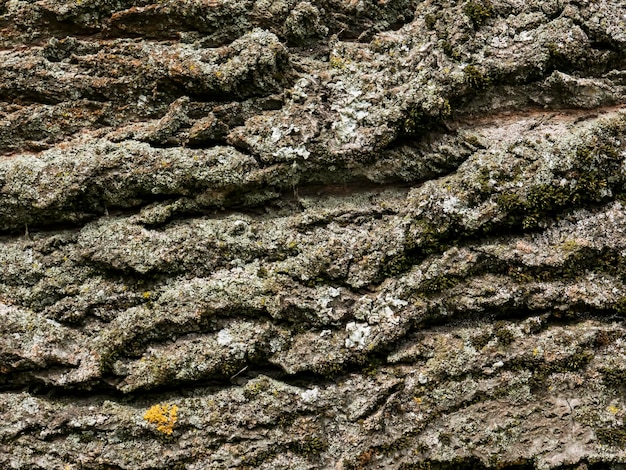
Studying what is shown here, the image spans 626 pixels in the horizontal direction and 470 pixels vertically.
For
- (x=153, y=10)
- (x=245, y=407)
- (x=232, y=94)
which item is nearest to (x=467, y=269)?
(x=245, y=407)

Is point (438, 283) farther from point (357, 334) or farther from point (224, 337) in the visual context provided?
point (224, 337)

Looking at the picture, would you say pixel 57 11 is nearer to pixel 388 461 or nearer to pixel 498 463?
pixel 388 461

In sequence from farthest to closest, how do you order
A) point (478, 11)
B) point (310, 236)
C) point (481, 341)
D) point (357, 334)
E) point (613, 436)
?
point (478, 11)
point (310, 236)
point (357, 334)
point (481, 341)
point (613, 436)

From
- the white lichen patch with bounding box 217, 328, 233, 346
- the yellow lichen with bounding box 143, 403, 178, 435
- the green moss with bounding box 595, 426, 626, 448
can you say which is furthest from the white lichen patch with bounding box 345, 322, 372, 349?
the green moss with bounding box 595, 426, 626, 448

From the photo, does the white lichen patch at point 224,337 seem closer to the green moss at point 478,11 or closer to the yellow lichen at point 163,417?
the yellow lichen at point 163,417

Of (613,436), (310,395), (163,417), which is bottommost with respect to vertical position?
(163,417)

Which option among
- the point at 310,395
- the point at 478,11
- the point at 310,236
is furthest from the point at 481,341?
the point at 478,11

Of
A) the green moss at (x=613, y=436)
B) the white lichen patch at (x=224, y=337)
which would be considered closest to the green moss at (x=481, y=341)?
the green moss at (x=613, y=436)

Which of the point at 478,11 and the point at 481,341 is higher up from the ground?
the point at 478,11

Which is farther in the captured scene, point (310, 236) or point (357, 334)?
point (310, 236)
